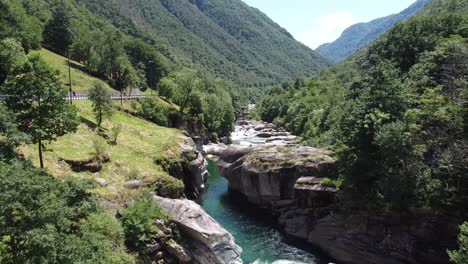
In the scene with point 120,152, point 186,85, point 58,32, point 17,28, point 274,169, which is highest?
point 58,32

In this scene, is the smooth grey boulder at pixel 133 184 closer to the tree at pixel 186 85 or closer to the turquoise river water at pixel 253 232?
the turquoise river water at pixel 253 232

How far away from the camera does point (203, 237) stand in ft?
114

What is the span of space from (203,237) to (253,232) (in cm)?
1558

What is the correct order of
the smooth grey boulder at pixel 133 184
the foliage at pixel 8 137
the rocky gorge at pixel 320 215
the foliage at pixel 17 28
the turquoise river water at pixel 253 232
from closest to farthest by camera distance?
the foliage at pixel 8 137 → the rocky gorge at pixel 320 215 → the turquoise river water at pixel 253 232 → the smooth grey boulder at pixel 133 184 → the foliage at pixel 17 28

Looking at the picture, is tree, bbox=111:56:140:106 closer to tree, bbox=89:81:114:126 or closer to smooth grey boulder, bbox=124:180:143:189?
tree, bbox=89:81:114:126

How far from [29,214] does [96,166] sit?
2277 cm

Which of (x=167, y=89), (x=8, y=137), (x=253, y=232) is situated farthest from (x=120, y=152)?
(x=167, y=89)

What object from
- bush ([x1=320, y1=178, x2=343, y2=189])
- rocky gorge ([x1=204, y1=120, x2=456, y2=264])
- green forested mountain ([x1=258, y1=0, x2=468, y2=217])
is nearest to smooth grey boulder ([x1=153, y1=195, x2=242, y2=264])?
rocky gorge ([x1=204, y1=120, x2=456, y2=264])

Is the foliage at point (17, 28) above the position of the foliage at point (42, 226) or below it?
above

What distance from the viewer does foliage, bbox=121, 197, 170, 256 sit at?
31531 millimetres

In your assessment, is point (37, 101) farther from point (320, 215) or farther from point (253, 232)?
point (320, 215)

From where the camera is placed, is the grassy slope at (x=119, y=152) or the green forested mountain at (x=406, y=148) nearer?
the green forested mountain at (x=406, y=148)

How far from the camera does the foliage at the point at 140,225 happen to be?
31.5m

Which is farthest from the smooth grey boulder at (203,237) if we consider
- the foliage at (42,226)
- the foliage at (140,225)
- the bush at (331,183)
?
the bush at (331,183)
